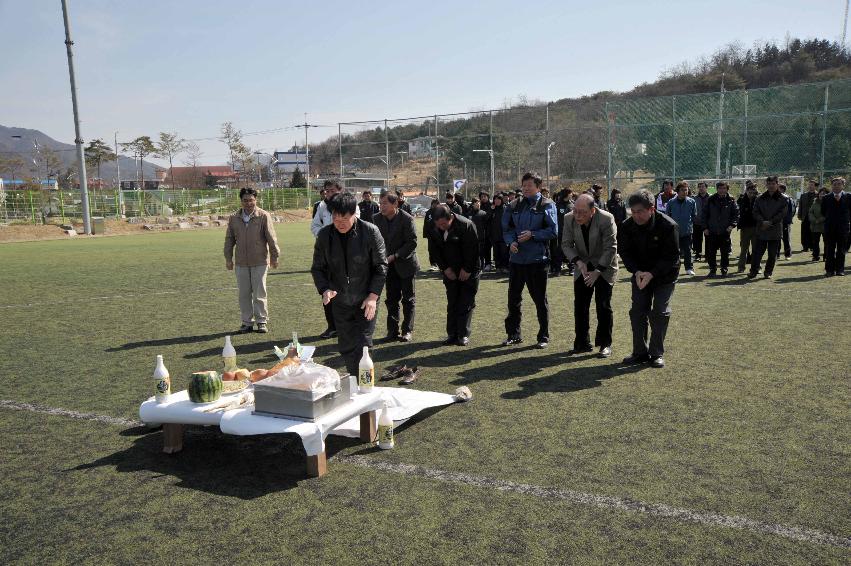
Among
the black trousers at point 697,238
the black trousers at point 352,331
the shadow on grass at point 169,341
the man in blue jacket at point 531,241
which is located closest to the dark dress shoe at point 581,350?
the man in blue jacket at point 531,241

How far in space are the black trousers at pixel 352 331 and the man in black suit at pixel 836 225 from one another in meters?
11.3

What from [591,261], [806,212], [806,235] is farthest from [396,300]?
[806,235]

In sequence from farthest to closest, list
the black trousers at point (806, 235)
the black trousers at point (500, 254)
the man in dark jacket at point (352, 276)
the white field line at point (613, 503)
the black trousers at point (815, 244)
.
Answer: the black trousers at point (806, 235)
the black trousers at point (815, 244)
the black trousers at point (500, 254)
the man in dark jacket at point (352, 276)
the white field line at point (613, 503)

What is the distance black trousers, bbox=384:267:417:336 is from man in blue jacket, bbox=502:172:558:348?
142 centimetres

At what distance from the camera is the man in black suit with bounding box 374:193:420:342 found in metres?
8.51

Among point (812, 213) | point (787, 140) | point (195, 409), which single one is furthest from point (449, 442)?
point (787, 140)

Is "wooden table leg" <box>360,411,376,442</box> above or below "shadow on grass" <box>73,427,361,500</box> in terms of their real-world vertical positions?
above

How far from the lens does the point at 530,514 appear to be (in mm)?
3781

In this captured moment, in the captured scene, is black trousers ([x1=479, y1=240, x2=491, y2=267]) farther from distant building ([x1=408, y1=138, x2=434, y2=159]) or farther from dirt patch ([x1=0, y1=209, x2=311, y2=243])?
dirt patch ([x1=0, y1=209, x2=311, y2=243])

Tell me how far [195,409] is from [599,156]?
1200 inches

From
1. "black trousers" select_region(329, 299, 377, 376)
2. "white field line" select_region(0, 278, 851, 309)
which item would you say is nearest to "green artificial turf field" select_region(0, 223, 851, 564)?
"black trousers" select_region(329, 299, 377, 376)

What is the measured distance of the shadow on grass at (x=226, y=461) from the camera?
171 inches

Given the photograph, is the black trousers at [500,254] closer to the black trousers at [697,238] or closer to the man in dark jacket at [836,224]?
the black trousers at [697,238]

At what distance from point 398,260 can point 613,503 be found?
518 cm
